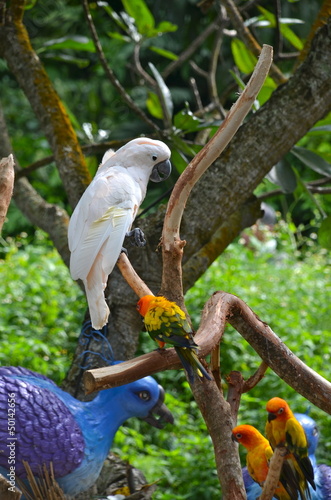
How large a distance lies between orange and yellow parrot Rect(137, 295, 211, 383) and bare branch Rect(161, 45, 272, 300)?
0.09 meters

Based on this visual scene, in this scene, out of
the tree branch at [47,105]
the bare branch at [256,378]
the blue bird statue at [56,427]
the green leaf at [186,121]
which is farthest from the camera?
the tree branch at [47,105]

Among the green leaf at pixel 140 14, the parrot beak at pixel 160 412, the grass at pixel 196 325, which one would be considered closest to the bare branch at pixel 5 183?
the parrot beak at pixel 160 412

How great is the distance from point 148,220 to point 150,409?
49cm

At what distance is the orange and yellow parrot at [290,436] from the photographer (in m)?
1.04

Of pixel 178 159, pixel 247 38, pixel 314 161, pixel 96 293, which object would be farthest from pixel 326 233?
pixel 96 293

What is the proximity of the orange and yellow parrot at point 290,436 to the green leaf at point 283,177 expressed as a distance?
846 millimetres

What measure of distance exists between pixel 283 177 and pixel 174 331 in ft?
3.20

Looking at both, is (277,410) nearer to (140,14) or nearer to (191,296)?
(140,14)

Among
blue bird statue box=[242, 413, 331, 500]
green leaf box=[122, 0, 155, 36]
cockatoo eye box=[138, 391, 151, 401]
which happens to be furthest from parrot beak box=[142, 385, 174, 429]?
green leaf box=[122, 0, 155, 36]

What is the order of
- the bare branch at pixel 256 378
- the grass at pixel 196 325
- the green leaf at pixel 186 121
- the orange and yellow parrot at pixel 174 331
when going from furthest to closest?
the grass at pixel 196 325, the green leaf at pixel 186 121, the bare branch at pixel 256 378, the orange and yellow parrot at pixel 174 331

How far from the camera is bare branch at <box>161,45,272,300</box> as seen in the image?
979 millimetres

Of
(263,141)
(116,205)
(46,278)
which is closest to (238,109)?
(116,205)

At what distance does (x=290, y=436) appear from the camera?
3.40 feet

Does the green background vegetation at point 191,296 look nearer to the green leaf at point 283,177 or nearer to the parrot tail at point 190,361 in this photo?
the green leaf at point 283,177
